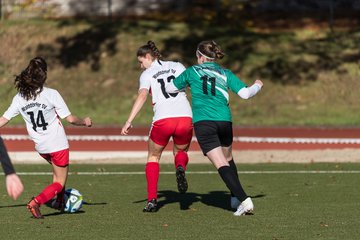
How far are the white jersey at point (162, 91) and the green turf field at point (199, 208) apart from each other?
3.83 feet

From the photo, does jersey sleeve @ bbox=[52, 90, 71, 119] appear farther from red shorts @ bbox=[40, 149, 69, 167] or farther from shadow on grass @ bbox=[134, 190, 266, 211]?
shadow on grass @ bbox=[134, 190, 266, 211]

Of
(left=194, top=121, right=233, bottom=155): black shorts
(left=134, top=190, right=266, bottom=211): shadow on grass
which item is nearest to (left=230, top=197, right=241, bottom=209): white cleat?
(left=134, top=190, right=266, bottom=211): shadow on grass

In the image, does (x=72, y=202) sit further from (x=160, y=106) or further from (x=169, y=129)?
(x=160, y=106)

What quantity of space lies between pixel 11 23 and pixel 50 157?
26151 millimetres

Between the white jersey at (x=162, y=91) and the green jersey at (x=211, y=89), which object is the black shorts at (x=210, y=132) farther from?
the white jersey at (x=162, y=91)

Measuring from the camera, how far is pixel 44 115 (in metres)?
11.8

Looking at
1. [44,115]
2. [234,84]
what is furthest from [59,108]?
[234,84]

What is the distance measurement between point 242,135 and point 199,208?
47.0ft

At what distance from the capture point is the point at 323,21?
37281 millimetres

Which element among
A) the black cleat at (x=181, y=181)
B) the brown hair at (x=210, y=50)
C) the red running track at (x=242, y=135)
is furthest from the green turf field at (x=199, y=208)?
the red running track at (x=242, y=135)

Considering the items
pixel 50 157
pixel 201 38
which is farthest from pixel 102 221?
pixel 201 38

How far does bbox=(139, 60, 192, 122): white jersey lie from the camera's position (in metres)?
12.6

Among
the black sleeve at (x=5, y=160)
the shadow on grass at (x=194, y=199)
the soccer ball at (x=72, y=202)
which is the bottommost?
the shadow on grass at (x=194, y=199)

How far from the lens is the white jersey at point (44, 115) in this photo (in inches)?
465
